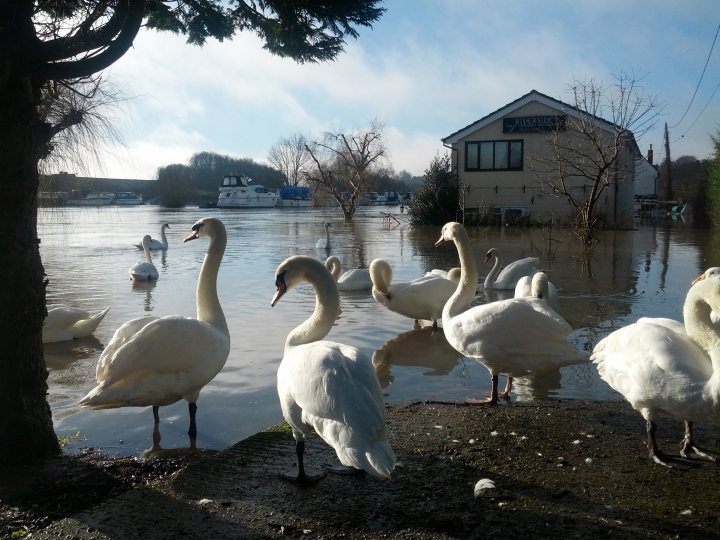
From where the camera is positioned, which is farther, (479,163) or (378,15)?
(479,163)

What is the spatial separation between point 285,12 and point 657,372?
3.06 m

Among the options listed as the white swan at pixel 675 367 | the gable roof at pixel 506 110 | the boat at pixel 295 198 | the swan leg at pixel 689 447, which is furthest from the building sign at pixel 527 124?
the boat at pixel 295 198

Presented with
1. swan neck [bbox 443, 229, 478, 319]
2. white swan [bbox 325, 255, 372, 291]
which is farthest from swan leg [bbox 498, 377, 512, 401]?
white swan [bbox 325, 255, 372, 291]

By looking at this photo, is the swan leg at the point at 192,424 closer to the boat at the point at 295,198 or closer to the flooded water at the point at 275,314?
the flooded water at the point at 275,314

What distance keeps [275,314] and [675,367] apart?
6.13 meters

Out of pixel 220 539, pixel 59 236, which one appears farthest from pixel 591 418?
pixel 59 236

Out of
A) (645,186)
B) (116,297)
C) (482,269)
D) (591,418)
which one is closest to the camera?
(591,418)

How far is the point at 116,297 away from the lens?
10.8 m

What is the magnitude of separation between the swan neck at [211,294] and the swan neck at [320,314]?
102 cm

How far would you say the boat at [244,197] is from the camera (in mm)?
80875

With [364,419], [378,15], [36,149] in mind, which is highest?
[378,15]

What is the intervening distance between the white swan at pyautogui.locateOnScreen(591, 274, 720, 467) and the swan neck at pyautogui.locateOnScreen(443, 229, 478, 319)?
1737mm

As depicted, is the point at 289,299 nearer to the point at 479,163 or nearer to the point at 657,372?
the point at 657,372

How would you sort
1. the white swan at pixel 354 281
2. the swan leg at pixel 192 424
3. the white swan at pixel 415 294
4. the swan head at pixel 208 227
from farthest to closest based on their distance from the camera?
the white swan at pixel 354 281
the white swan at pixel 415 294
the swan head at pixel 208 227
the swan leg at pixel 192 424
